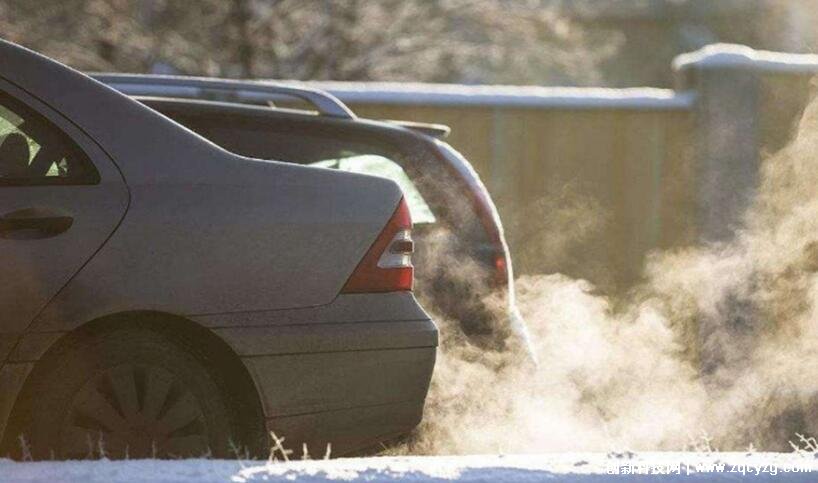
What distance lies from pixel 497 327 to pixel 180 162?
1.73 metres

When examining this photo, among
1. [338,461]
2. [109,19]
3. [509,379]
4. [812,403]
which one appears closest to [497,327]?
[509,379]

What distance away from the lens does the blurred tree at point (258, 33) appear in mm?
20078

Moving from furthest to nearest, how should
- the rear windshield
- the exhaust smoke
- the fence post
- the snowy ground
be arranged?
the fence post → the rear windshield → the exhaust smoke → the snowy ground

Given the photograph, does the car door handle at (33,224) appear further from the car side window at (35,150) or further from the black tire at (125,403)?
the black tire at (125,403)

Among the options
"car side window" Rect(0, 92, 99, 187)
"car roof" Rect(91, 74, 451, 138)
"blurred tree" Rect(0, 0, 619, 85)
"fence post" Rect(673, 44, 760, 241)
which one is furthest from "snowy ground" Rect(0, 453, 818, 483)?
"blurred tree" Rect(0, 0, 619, 85)

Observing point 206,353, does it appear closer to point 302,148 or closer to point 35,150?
point 35,150

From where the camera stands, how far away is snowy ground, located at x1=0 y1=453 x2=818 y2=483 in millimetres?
4281

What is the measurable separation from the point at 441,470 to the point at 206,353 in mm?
1065

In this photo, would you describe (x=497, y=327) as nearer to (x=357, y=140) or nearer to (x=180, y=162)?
(x=357, y=140)

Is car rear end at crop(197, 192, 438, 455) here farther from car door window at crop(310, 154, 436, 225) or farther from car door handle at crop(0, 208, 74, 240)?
car door window at crop(310, 154, 436, 225)

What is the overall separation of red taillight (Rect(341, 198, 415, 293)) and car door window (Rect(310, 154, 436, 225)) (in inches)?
49.7

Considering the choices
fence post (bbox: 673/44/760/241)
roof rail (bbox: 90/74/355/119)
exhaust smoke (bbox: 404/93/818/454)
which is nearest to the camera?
exhaust smoke (bbox: 404/93/818/454)

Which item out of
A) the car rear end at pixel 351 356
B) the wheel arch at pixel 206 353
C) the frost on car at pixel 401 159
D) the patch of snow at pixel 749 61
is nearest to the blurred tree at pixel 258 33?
the patch of snow at pixel 749 61

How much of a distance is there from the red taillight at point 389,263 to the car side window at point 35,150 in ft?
2.80
